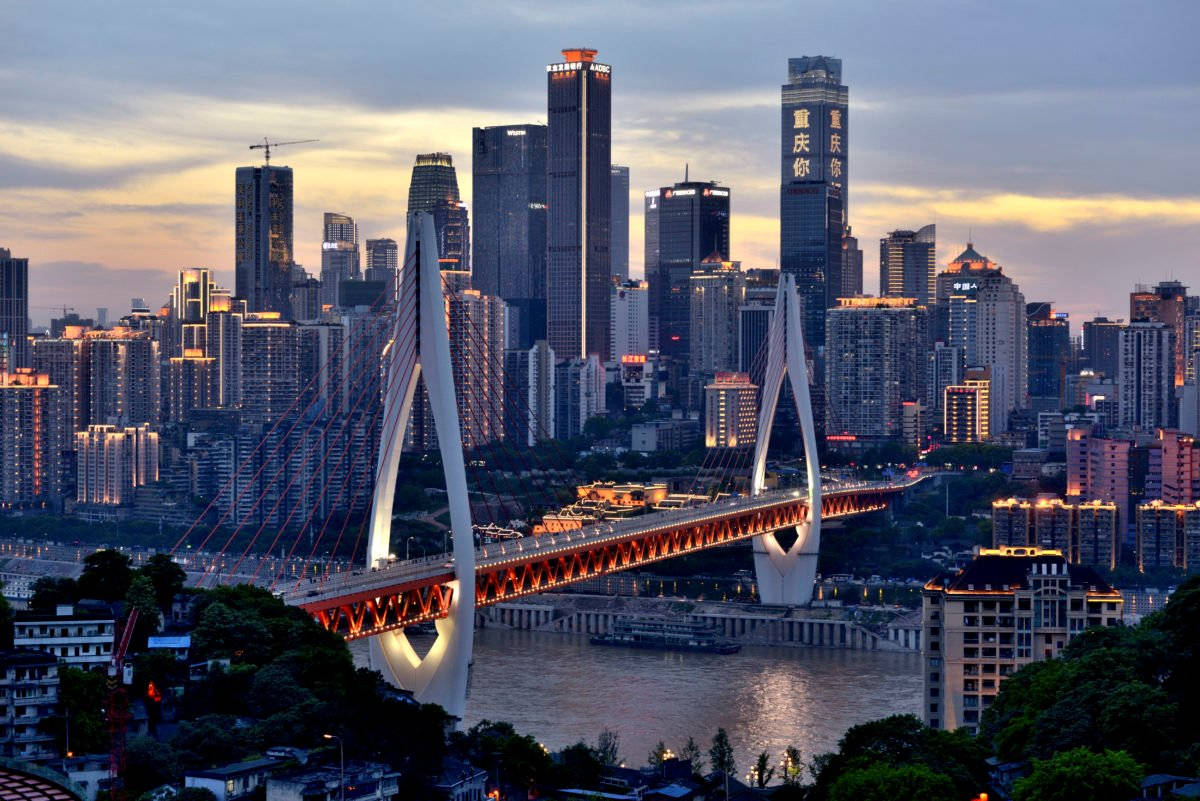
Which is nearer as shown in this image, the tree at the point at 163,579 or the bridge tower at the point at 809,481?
the tree at the point at 163,579

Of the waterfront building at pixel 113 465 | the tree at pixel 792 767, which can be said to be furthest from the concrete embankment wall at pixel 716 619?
the waterfront building at pixel 113 465

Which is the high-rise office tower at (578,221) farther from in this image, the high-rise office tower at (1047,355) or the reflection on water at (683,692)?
the reflection on water at (683,692)

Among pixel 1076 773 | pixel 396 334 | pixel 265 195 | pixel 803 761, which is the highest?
pixel 265 195

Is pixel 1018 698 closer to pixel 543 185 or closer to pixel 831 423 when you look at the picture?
pixel 831 423

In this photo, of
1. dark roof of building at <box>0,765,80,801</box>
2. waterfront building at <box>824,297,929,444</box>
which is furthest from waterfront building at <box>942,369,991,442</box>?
dark roof of building at <box>0,765,80,801</box>

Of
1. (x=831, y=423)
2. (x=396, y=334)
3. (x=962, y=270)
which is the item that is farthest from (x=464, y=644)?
(x=962, y=270)
